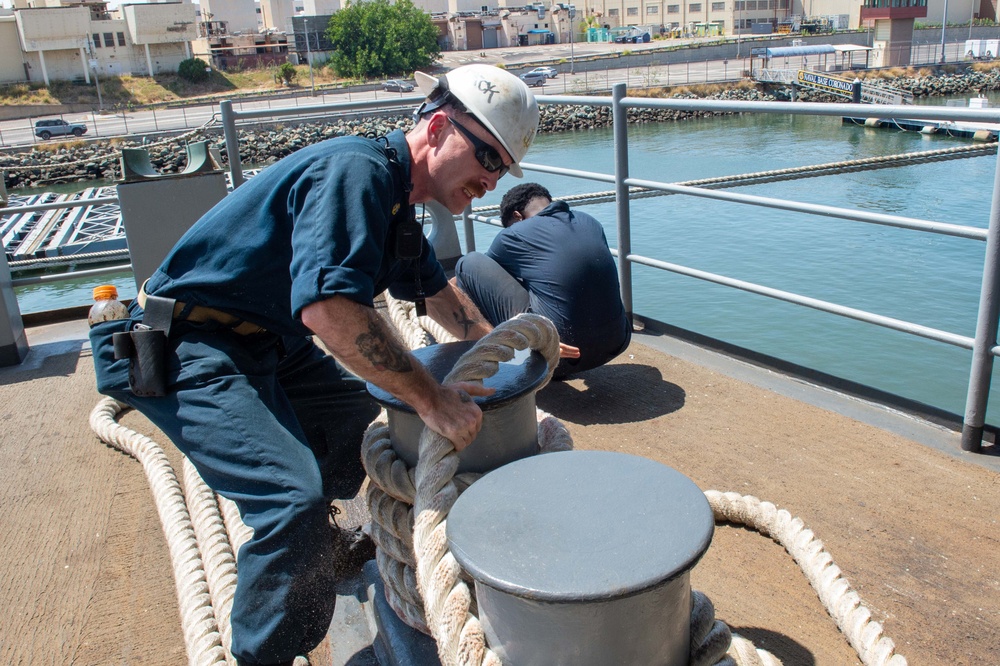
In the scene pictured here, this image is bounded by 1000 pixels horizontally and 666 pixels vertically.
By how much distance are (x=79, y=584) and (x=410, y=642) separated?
1345mm

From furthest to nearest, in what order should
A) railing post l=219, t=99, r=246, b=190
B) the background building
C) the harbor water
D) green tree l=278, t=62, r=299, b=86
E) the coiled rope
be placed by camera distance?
green tree l=278, t=62, r=299, b=86
the background building
the harbor water
railing post l=219, t=99, r=246, b=190
the coiled rope

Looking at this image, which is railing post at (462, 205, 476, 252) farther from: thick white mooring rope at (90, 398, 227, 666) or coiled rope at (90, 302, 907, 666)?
coiled rope at (90, 302, 907, 666)

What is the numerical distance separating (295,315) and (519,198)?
103 inches

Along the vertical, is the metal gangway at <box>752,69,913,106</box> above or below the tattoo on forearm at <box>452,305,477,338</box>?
below

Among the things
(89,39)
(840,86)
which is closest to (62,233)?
(840,86)

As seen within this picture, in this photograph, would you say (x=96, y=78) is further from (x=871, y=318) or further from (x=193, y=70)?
(x=871, y=318)

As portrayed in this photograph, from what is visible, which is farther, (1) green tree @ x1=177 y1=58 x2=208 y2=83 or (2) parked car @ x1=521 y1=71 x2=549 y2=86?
(1) green tree @ x1=177 y1=58 x2=208 y2=83

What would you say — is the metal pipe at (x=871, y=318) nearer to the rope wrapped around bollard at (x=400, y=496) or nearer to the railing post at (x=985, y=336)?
the railing post at (x=985, y=336)

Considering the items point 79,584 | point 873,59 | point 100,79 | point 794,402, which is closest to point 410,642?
point 79,584

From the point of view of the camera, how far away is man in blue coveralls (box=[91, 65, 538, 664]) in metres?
1.92

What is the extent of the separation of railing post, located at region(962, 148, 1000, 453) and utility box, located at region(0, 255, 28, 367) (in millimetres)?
4735

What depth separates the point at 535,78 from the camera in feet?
180

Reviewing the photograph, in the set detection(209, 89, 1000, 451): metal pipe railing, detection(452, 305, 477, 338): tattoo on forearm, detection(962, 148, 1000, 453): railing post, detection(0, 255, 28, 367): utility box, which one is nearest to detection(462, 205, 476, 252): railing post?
detection(209, 89, 1000, 451): metal pipe railing

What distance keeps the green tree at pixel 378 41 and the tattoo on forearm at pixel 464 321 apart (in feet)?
228
